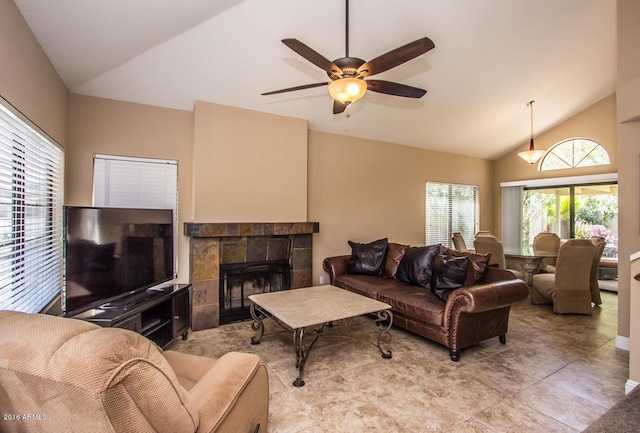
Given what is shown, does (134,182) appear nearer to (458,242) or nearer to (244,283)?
(244,283)

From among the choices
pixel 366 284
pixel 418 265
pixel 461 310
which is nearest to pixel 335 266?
pixel 366 284

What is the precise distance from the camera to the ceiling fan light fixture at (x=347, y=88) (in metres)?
2.31

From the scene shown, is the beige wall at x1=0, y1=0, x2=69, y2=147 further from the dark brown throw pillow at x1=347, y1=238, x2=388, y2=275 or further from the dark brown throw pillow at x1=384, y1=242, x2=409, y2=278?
the dark brown throw pillow at x1=384, y1=242, x2=409, y2=278

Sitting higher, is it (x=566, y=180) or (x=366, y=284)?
(x=566, y=180)

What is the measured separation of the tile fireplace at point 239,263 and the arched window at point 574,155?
18.0 ft

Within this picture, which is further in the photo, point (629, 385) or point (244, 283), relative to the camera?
point (244, 283)

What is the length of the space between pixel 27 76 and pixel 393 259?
4.23 meters

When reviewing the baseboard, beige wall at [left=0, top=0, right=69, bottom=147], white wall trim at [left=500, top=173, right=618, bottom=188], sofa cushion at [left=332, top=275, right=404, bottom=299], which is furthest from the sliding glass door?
beige wall at [left=0, top=0, right=69, bottom=147]

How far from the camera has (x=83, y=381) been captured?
78cm

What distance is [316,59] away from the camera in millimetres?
2262

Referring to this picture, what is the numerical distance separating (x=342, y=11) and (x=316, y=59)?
0.96 meters

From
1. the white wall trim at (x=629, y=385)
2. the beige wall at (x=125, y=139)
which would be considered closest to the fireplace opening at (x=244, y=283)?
the beige wall at (x=125, y=139)

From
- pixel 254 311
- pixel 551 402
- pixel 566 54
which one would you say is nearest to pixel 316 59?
pixel 254 311

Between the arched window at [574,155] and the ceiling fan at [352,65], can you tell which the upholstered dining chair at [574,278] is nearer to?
the arched window at [574,155]
